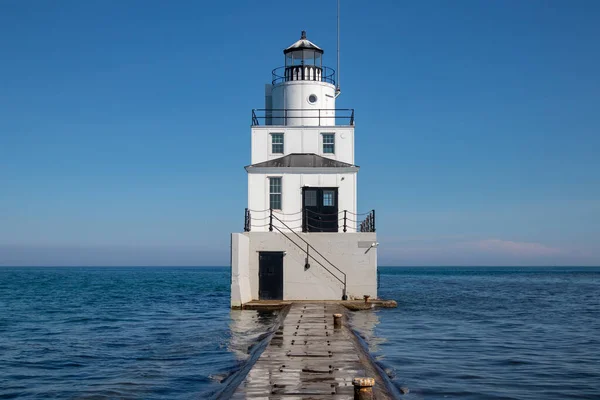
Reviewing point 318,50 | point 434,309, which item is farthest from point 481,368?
point 318,50

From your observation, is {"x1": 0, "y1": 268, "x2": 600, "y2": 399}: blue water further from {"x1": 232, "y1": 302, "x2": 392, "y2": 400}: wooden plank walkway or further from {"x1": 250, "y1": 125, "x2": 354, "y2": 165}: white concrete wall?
{"x1": 250, "y1": 125, "x2": 354, "y2": 165}: white concrete wall

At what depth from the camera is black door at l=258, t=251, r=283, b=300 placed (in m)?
26.8

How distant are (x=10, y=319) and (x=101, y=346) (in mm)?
11926

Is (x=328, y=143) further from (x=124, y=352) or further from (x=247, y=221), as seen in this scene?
(x=124, y=352)

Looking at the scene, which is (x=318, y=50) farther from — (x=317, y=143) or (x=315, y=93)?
(x=317, y=143)

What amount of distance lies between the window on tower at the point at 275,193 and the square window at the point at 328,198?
2062mm

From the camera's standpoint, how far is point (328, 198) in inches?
1148

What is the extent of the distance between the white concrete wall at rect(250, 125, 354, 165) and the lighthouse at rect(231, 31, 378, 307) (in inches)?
1.9

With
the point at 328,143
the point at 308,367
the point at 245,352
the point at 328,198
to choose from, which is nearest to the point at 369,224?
the point at 328,198

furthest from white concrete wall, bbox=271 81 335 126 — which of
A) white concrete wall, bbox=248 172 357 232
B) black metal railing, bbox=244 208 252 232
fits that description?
black metal railing, bbox=244 208 252 232

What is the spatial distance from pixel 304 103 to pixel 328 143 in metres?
3.27

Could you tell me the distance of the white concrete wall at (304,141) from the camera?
30.8 meters

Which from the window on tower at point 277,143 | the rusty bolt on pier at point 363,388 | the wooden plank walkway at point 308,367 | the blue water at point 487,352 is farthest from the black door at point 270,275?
the rusty bolt on pier at point 363,388

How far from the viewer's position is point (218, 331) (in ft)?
72.5
